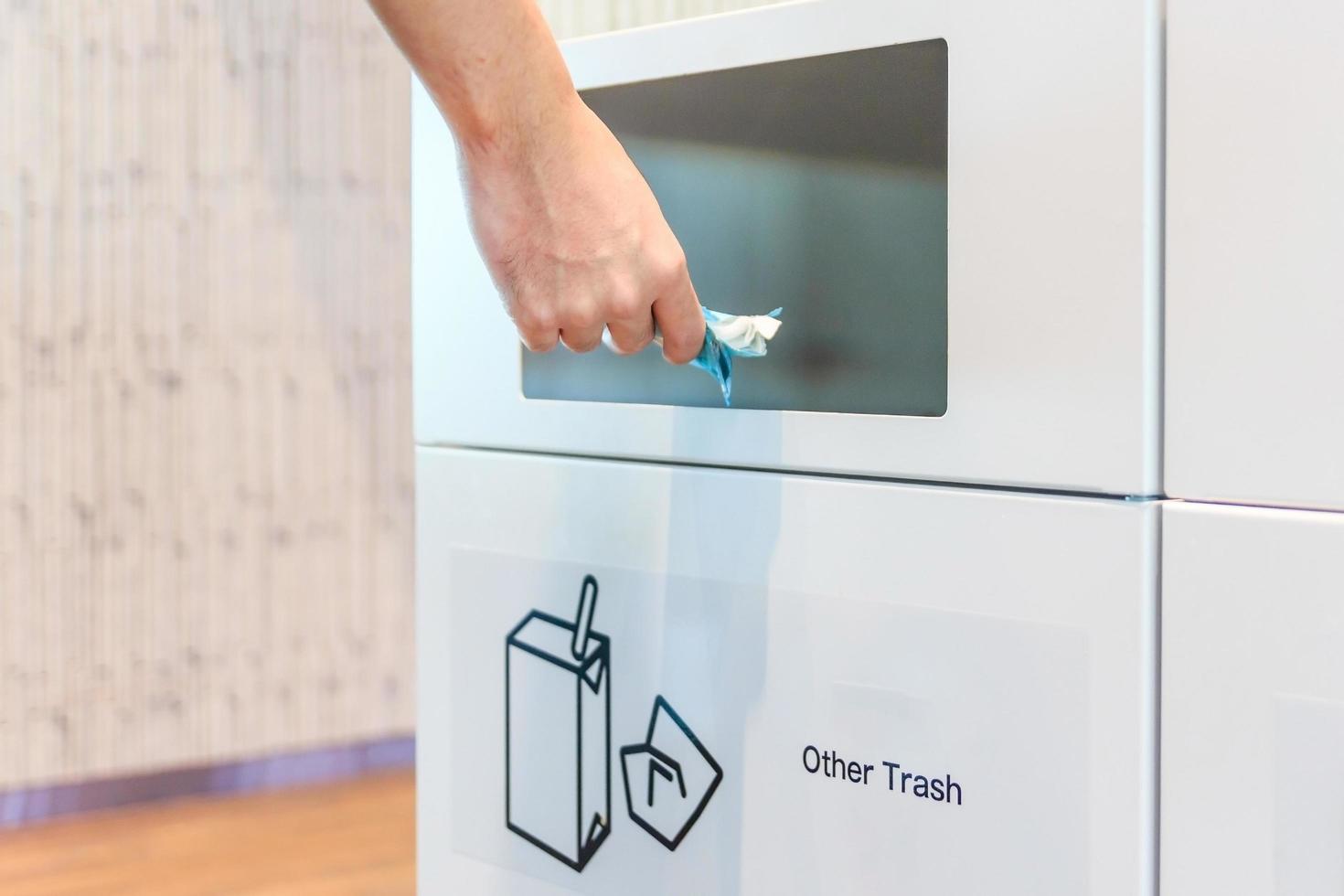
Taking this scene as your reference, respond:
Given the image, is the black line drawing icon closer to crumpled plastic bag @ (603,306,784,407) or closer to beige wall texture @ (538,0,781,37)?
crumpled plastic bag @ (603,306,784,407)

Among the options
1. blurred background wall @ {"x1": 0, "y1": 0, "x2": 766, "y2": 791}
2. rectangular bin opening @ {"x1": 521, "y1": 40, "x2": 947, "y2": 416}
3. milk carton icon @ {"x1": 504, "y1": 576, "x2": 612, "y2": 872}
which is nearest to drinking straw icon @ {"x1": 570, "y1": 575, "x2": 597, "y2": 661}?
milk carton icon @ {"x1": 504, "y1": 576, "x2": 612, "y2": 872}

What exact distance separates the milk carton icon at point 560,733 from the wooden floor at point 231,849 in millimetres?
1211

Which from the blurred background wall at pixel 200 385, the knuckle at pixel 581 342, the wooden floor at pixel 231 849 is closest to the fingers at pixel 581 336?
the knuckle at pixel 581 342

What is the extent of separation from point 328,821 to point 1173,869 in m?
1.87

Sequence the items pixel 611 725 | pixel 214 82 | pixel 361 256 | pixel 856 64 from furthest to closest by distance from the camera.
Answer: pixel 361 256 → pixel 214 82 → pixel 611 725 → pixel 856 64

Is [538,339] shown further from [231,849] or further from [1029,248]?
[231,849]

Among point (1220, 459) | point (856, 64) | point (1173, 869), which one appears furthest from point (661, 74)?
point (1173, 869)

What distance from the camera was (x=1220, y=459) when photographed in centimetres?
53

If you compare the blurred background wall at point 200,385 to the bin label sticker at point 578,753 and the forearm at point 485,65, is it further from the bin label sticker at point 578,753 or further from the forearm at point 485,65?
the forearm at point 485,65

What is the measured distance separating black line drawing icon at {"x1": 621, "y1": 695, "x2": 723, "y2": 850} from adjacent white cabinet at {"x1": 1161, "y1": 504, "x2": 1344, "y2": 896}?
26 cm

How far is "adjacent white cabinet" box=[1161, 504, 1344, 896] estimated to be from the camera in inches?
19.8

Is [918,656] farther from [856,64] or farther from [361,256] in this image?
[361,256]

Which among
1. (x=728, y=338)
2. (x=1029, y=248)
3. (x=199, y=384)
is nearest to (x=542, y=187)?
(x=728, y=338)

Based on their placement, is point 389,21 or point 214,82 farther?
point 214,82
